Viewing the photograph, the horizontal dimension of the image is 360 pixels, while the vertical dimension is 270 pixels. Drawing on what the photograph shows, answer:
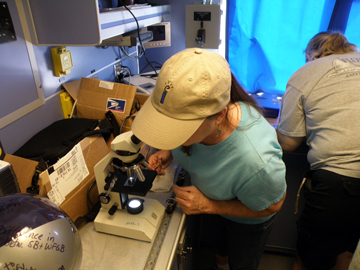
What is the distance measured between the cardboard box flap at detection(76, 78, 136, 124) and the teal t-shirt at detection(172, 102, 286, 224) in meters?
0.54

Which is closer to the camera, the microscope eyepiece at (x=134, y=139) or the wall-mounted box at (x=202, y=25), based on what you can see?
the microscope eyepiece at (x=134, y=139)

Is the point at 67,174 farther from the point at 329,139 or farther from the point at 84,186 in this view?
the point at 329,139

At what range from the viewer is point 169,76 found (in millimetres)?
708

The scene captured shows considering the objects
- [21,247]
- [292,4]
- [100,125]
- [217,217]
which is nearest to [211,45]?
[292,4]

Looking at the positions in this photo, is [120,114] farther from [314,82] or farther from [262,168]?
[314,82]

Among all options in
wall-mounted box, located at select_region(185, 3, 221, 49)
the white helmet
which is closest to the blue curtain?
wall-mounted box, located at select_region(185, 3, 221, 49)

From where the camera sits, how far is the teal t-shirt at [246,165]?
2.76 ft

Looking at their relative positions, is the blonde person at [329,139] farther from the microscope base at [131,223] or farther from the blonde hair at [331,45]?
the microscope base at [131,223]

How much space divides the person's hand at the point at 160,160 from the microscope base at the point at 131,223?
281 millimetres

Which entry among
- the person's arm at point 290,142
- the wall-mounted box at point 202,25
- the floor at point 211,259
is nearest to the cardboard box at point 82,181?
the floor at point 211,259

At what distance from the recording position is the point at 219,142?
887mm

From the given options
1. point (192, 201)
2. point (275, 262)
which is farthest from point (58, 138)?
point (275, 262)

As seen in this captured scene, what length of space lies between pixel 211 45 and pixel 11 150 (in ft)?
4.97

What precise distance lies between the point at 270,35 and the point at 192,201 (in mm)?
1858
